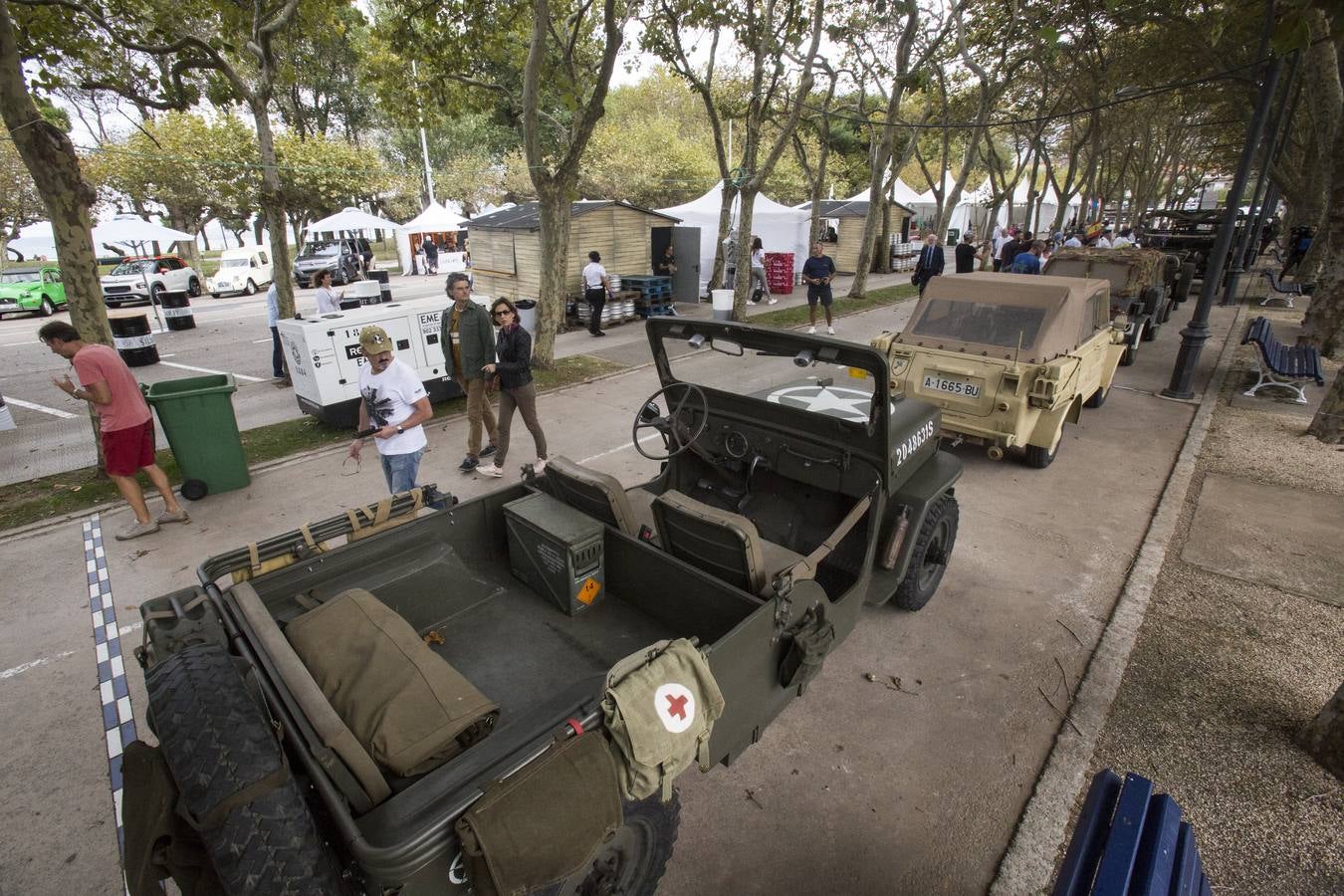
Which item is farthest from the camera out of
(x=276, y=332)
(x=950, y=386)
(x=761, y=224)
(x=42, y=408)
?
(x=761, y=224)

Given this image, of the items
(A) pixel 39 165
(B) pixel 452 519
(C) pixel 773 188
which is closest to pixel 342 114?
(C) pixel 773 188

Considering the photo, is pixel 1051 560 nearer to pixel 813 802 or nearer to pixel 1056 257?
pixel 813 802

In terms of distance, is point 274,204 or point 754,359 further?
point 274,204

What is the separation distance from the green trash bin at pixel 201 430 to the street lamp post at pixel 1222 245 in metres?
11.4

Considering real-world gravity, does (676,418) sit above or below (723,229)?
below

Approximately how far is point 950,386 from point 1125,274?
21.3 ft

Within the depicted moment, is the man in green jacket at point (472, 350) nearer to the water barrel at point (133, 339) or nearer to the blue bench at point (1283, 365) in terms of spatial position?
the water barrel at point (133, 339)

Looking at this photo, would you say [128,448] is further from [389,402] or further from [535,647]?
[535,647]

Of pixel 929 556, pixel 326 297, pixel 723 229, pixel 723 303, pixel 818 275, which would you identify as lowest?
pixel 929 556

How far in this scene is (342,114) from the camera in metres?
37.6

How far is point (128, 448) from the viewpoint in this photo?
17.6 feet

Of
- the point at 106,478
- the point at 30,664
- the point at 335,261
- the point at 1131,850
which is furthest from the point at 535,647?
the point at 335,261

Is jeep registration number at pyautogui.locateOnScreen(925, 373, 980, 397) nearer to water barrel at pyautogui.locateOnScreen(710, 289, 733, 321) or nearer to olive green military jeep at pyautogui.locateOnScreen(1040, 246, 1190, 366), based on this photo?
olive green military jeep at pyautogui.locateOnScreen(1040, 246, 1190, 366)

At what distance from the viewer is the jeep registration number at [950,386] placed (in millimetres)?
6293
